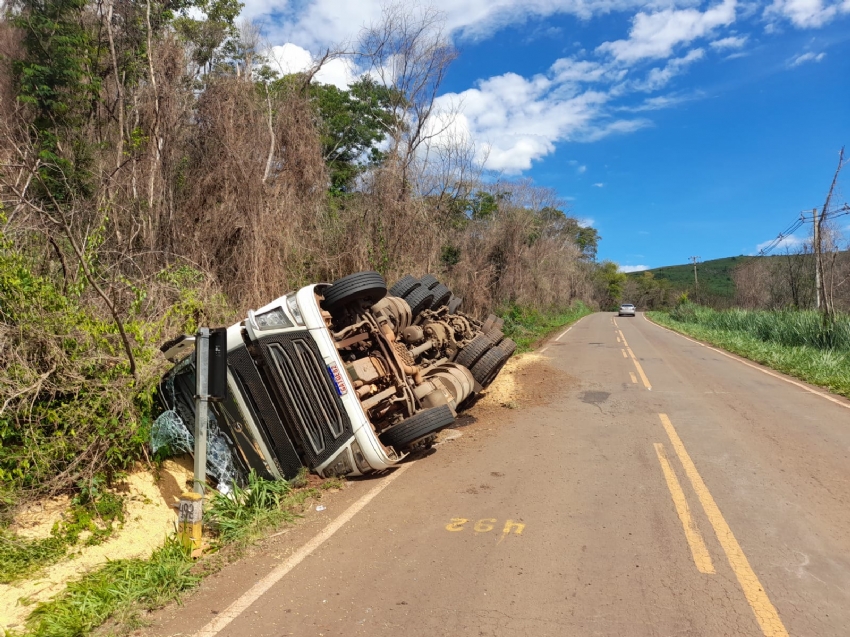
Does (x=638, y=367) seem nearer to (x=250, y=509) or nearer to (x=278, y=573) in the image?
(x=250, y=509)

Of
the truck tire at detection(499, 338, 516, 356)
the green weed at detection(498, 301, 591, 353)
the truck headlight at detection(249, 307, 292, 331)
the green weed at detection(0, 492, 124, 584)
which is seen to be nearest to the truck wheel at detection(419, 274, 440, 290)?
the truck tire at detection(499, 338, 516, 356)

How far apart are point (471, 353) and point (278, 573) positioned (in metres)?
6.35

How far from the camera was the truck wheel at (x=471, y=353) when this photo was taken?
9859 mm

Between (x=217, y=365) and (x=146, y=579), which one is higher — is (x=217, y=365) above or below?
above

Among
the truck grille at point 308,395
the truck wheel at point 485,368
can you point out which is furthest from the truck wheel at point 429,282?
the truck grille at point 308,395

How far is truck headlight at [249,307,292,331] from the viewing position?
18.9 ft

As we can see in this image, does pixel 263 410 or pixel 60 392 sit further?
pixel 263 410

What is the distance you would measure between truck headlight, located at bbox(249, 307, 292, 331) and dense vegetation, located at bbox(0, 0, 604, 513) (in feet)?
4.20

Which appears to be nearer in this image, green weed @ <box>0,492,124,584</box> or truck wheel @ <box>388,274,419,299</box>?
green weed @ <box>0,492,124,584</box>

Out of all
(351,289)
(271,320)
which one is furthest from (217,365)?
(351,289)

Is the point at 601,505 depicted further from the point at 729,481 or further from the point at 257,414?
the point at 257,414

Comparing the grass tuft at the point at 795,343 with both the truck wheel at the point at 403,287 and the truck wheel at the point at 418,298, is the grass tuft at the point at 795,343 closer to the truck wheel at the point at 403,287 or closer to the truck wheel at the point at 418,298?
the truck wheel at the point at 418,298

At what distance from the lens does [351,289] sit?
670cm

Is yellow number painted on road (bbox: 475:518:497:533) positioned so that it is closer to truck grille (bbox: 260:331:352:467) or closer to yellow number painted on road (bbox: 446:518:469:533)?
yellow number painted on road (bbox: 446:518:469:533)
